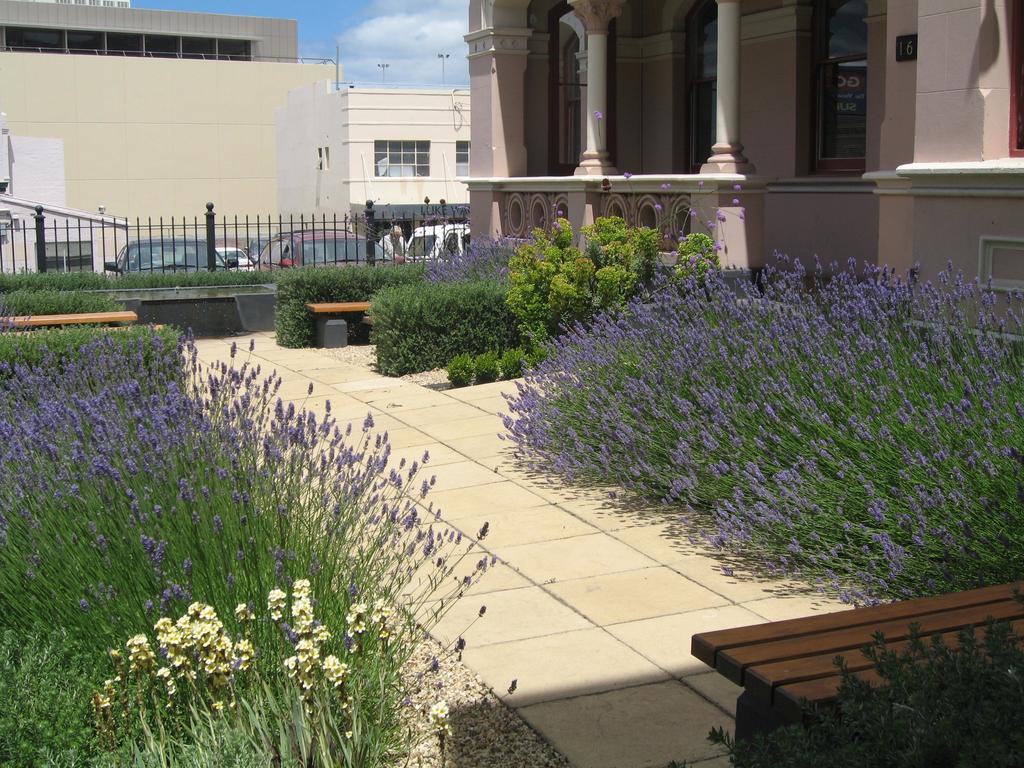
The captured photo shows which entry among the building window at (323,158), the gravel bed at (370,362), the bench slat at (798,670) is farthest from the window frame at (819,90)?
the building window at (323,158)

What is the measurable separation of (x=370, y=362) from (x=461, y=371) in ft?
8.12

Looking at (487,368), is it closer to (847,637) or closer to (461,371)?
(461,371)

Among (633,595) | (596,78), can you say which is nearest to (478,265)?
(596,78)

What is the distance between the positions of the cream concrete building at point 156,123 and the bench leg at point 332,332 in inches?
1974

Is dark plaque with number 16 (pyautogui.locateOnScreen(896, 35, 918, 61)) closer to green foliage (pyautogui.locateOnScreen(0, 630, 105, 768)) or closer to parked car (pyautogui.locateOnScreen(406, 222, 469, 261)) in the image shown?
parked car (pyautogui.locateOnScreen(406, 222, 469, 261))

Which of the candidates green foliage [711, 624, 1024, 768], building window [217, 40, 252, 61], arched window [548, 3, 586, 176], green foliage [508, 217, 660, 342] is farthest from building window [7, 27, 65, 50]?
green foliage [711, 624, 1024, 768]

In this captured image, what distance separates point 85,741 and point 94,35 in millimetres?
80406

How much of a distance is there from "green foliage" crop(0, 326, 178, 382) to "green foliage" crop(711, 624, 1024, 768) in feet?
22.6

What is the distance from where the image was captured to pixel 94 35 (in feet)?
253

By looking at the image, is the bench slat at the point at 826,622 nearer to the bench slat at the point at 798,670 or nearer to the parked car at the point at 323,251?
the bench slat at the point at 798,670

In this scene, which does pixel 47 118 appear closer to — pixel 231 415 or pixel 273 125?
pixel 273 125

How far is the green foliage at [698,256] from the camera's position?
11.0 m

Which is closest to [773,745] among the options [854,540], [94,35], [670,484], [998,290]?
[854,540]

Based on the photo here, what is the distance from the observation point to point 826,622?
3.68 metres
